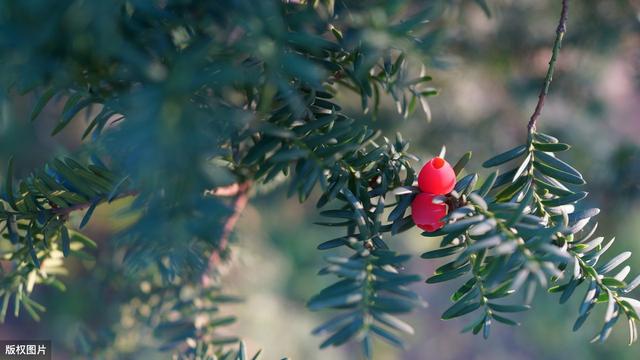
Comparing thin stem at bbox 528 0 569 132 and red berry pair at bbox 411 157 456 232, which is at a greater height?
thin stem at bbox 528 0 569 132

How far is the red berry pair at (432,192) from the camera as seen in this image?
1.25ft

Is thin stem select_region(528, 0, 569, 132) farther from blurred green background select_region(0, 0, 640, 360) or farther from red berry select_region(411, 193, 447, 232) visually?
blurred green background select_region(0, 0, 640, 360)

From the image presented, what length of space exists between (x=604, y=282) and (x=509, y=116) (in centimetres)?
77

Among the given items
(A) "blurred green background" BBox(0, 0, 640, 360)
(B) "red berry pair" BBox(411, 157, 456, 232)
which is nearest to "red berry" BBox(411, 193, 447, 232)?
(B) "red berry pair" BBox(411, 157, 456, 232)

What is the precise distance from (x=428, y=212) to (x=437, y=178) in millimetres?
25

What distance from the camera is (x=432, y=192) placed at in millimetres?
387

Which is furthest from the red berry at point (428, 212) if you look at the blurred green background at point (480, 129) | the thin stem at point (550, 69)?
the blurred green background at point (480, 129)

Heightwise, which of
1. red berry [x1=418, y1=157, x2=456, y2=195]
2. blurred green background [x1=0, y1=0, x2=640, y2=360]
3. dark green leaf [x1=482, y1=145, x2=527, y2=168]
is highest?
blurred green background [x1=0, y1=0, x2=640, y2=360]

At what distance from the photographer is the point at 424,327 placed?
189cm

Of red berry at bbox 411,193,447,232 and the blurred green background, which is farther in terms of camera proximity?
the blurred green background

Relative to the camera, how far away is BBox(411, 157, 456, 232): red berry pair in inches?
15.0

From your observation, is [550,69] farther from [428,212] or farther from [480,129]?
[480,129]

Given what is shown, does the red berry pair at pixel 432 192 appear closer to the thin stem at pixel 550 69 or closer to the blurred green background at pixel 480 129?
the thin stem at pixel 550 69

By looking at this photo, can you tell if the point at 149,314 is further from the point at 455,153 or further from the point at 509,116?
the point at 509,116
